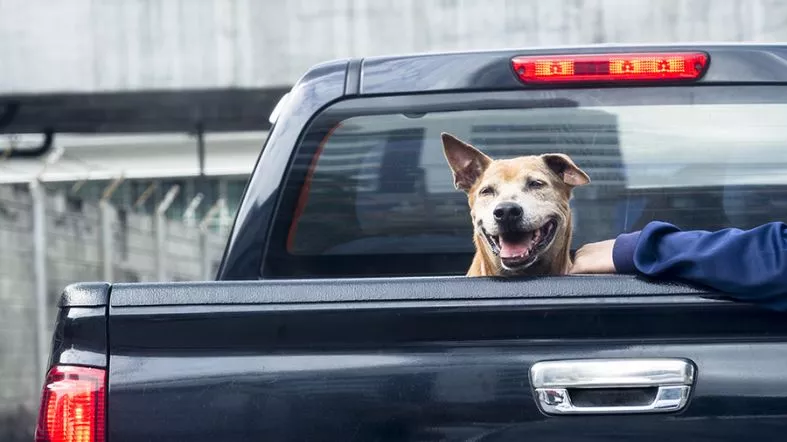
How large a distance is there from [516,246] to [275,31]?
1447 centimetres

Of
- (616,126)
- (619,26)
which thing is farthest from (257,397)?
(619,26)

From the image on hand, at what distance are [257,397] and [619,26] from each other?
1510cm

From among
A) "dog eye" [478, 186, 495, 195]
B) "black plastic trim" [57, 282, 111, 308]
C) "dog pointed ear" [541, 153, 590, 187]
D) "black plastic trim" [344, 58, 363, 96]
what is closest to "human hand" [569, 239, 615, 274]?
"dog pointed ear" [541, 153, 590, 187]

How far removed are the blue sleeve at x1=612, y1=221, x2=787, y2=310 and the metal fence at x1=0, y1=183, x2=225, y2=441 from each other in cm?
1083

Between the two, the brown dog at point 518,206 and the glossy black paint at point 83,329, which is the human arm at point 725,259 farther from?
the glossy black paint at point 83,329

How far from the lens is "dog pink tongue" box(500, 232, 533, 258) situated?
370 centimetres

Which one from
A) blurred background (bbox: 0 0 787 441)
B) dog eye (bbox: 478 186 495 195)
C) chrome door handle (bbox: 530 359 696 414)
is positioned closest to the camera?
chrome door handle (bbox: 530 359 696 414)

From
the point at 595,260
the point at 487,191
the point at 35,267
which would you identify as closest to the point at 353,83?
the point at 487,191

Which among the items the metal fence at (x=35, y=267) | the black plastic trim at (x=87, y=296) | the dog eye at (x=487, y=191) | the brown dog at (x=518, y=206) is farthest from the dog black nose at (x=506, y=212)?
the metal fence at (x=35, y=267)

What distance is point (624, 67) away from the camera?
3.97 m

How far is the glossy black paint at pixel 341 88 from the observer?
4.05 metres

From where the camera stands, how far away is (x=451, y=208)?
4438 millimetres

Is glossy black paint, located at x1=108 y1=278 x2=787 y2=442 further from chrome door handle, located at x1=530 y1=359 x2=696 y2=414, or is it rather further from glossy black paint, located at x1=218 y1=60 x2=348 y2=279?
glossy black paint, located at x1=218 y1=60 x2=348 y2=279

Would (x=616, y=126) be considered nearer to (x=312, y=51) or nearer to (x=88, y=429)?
(x=88, y=429)
